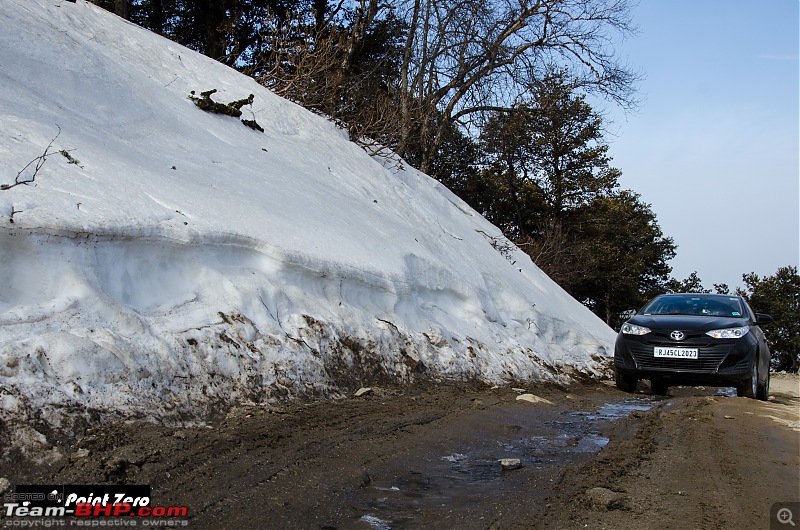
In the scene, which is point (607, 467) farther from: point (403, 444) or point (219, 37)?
point (219, 37)

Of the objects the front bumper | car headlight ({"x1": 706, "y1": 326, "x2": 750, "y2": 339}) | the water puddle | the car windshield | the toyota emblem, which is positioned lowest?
the water puddle

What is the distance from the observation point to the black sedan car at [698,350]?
347 inches

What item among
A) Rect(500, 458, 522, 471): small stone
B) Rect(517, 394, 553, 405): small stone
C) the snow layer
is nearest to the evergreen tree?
the snow layer

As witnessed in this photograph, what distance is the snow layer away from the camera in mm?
5168

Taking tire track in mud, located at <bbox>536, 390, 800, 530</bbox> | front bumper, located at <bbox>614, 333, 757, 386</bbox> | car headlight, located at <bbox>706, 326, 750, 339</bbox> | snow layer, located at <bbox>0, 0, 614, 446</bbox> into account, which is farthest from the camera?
car headlight, located at <bbox>706, 326, 750, 339</bbox>

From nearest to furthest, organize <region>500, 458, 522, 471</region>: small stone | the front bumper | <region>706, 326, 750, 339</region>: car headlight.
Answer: <region>500, 458, 522, 471</region>: small stone
the front bumper
<region>706, 326, 750, 339</region>: car headlight

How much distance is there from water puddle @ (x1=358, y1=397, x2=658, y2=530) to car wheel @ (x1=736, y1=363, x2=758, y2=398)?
2643 millimetres

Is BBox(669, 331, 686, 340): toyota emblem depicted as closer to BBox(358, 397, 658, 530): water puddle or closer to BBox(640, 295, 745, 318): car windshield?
BBox(640, 295, 745, 318): car windshield

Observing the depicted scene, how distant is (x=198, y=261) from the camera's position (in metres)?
6.65

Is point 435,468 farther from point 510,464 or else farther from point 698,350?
point 698,350

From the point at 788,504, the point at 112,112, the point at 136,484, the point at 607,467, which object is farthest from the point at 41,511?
the point at 112,112

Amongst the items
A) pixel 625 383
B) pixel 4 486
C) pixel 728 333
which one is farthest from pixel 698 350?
pixel 4 486

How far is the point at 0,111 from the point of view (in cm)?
713

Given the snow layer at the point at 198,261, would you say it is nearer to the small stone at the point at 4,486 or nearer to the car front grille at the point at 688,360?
the small stone at the point at 4,486
